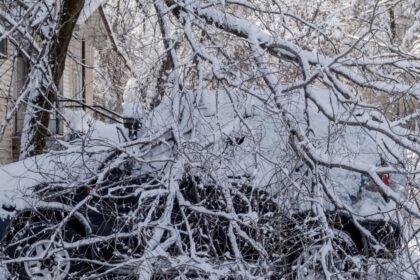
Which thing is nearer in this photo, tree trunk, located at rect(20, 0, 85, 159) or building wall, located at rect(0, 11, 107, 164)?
tree trunk, located at rect(20, 0, 85, 159)

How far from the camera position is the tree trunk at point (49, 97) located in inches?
309

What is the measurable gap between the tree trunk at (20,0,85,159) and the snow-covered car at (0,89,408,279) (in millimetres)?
1980

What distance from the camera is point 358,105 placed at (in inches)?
220

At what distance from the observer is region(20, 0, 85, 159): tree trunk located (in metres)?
7.84

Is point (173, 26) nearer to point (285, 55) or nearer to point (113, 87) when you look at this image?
point (285, 55)

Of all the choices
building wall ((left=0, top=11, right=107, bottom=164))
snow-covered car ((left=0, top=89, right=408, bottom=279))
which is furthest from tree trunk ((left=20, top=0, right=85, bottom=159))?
building wall ((left=0, top=11, right=107, bottom=164))

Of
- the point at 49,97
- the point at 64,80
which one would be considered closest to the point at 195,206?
the point at 49,97

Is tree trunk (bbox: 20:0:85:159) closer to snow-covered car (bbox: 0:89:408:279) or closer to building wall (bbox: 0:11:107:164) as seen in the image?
snow-covered car (bbox: 0:89:408:279)

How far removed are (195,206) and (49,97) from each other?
3.14 metres

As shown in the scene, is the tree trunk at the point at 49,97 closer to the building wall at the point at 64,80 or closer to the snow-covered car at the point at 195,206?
the snow-covered car at the point at 195,206

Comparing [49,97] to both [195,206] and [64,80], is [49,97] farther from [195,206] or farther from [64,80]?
[64,80]

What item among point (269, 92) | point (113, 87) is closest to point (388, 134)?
point (269, 92)

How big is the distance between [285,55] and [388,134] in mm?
1160

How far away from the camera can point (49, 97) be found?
7.75 m
